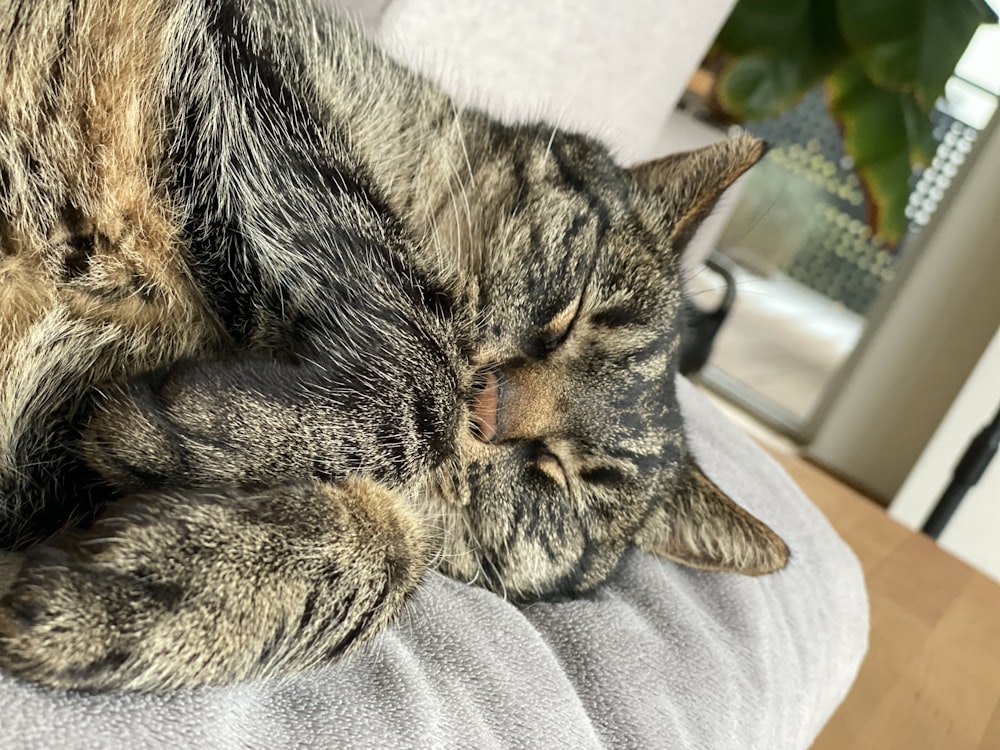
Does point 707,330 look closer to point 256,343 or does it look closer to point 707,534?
point 707,534

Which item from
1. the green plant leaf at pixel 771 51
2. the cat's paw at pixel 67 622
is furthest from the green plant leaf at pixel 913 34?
the cat's paw at pixel 67 622

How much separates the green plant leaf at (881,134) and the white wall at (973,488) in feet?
1.59

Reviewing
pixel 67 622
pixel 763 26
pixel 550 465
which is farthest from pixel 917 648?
pixel 763 26

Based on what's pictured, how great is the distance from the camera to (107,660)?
0.39 metres

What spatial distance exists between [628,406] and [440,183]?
0.96ft

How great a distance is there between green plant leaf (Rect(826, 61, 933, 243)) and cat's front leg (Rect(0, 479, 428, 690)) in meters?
2.09

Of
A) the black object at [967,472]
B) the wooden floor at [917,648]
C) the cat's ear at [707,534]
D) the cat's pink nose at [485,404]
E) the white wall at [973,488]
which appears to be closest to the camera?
the cat's pink nose at [485,404]

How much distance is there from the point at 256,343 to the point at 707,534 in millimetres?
581

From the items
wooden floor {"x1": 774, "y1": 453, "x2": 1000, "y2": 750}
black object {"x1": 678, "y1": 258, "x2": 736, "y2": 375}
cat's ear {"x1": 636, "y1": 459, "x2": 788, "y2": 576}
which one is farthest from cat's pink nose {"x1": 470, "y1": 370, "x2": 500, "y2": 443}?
black object {"x1": 678, "y1": 258, "x2": 736, "y2": 375}

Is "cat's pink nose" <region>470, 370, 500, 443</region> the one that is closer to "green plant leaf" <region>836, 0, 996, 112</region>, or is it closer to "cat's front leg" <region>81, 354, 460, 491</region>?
"cat's front leg" <region>81, 354, 460, 491</region>

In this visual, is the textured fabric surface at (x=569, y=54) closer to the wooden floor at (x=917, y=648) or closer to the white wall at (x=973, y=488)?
the wooden floor at (x=917, y=648)

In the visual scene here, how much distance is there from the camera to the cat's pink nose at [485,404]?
0.66m

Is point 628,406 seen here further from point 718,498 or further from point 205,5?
point 205,5

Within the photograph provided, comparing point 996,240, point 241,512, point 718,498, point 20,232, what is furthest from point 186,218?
point 996,240
